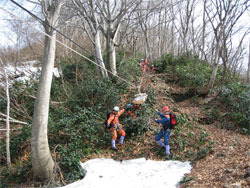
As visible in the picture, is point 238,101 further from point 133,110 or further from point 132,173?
point 132,173

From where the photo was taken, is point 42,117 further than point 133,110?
No

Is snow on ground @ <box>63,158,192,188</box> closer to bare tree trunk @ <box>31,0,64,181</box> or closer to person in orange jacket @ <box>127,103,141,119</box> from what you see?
bare tree trunk @ <box>31,0,64,181</box>

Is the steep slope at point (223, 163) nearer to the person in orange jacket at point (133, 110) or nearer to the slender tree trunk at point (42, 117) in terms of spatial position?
the person in orange jacket at point (133, 110)

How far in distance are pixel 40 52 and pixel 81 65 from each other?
181 inches

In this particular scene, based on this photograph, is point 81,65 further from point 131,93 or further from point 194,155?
point 194,155

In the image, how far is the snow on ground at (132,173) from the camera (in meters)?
4.50

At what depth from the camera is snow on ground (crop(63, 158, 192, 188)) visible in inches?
177

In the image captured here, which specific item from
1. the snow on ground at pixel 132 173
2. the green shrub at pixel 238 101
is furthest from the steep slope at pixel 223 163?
the green shrub at pixel 238 101

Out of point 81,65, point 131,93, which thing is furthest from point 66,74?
point 131,93

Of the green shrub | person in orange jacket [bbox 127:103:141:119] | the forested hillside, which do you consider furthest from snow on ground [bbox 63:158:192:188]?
the green shrub

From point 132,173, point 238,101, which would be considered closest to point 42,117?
point 132,173

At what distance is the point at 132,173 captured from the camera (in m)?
5.16

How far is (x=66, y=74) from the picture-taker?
38.2 ft

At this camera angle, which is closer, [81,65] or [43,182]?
[43,182]
